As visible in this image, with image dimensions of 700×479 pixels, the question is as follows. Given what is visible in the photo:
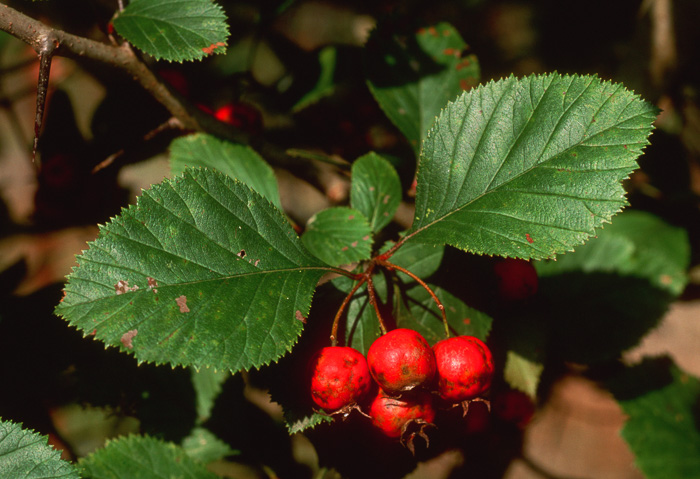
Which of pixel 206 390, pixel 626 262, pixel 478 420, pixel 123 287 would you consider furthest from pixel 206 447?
pixel 626 262

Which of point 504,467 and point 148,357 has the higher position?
point 148,357

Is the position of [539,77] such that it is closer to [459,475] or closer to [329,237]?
[329,237]

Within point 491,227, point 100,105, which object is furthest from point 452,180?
point 100,105

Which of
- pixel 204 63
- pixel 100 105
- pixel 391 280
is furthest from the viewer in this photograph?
pixel 204 63

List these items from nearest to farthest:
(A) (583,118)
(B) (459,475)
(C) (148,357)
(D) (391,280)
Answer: (C) (148,357) → (A) (583,118) → (D) (391,280) → (B) (459,475)

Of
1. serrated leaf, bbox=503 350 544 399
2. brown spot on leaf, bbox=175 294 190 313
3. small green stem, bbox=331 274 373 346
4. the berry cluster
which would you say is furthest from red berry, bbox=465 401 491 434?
brown spot on leaf, bbox=175 294 190 313

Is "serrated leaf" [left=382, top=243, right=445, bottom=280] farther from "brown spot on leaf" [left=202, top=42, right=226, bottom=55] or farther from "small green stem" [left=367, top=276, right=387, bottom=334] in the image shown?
"brown spot on leaf" [left=202, top=42, right=226, bottom=55]
